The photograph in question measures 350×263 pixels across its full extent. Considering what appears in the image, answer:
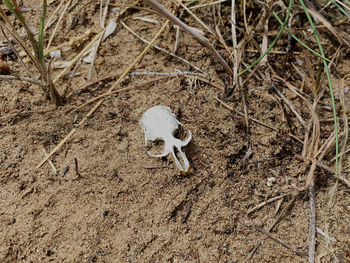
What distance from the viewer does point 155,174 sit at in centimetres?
141

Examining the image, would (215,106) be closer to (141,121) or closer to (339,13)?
(141,121)

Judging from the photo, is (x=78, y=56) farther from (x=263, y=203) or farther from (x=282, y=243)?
(x=282, y=243)

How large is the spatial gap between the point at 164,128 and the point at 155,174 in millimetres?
192

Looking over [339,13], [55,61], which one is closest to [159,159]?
[55,61]

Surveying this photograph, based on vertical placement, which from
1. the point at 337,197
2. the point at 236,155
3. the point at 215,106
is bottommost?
the point at 337,197

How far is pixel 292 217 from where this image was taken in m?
1.42

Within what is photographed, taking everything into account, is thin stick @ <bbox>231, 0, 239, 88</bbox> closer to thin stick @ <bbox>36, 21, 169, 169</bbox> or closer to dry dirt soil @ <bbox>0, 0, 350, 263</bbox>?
dry dirt soil @ <bbox>0, 0, 350, 263</bbox>

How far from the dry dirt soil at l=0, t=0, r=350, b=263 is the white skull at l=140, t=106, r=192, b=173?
1.9 inches

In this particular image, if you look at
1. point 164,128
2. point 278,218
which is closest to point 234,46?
point 164,128

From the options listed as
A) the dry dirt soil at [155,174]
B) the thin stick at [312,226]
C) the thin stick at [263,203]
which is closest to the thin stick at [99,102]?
the dry dirt soil at [155,174]

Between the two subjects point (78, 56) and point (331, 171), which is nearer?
point (331, 171)

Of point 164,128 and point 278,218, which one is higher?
point 164,128

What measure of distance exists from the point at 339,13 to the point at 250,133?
94cm

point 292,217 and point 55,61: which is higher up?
point 55,61
